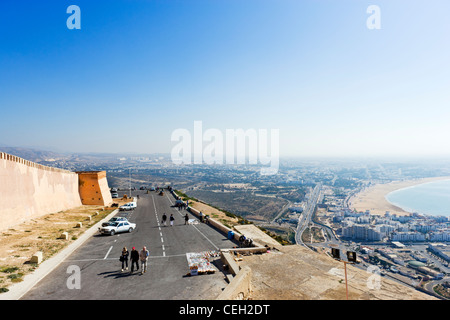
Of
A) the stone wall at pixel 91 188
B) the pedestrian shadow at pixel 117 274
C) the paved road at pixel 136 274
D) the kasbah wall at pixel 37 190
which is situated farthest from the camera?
the stone wall at pixel 91 188

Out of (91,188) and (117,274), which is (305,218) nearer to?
(91,188)

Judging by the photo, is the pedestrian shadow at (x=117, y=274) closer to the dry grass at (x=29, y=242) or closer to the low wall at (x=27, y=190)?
the dry grass at (x=29, y=242)

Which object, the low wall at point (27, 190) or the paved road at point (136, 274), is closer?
the paved road at point (136, 274)

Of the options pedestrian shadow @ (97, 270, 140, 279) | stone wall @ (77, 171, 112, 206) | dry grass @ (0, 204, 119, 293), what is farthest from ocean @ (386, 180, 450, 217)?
dry grass @ (0, 204, 119, 293)

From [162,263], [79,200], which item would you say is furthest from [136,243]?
[79,200]

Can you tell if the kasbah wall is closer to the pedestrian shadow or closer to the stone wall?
the stone wall

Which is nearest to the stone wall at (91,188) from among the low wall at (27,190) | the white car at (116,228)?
the low wall at (27,190)
